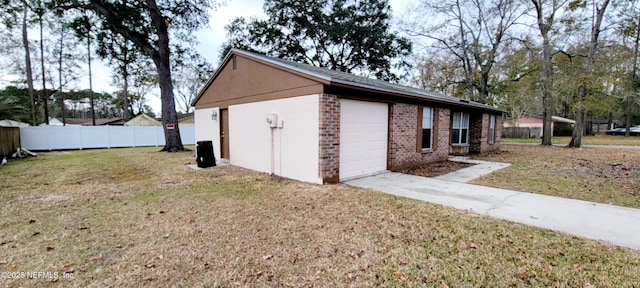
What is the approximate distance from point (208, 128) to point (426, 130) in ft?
26.9

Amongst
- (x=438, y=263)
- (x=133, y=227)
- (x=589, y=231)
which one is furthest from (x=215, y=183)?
(x=589, y=231)

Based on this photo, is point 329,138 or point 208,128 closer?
point 329,138

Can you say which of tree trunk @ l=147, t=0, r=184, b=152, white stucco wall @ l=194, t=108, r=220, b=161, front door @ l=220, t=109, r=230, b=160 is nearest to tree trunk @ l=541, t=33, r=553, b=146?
front door @ l=220, t=109, r=230, b=160

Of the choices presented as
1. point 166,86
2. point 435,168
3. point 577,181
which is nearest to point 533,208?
point 577,181

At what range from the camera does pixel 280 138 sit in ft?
23.5

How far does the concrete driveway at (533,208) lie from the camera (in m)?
3.52

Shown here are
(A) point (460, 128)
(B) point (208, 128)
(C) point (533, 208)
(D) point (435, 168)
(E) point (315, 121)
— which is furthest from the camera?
(A) point (460, 128)

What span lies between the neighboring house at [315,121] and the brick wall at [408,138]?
3 cm

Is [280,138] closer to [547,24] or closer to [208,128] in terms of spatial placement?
[208,128]

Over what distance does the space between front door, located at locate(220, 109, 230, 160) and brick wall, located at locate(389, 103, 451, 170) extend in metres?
5.75

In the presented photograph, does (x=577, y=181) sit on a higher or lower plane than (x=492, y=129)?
lower

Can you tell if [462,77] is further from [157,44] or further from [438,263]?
[438,263]

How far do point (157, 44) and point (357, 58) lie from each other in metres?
13.2

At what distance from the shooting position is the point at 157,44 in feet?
47.9
